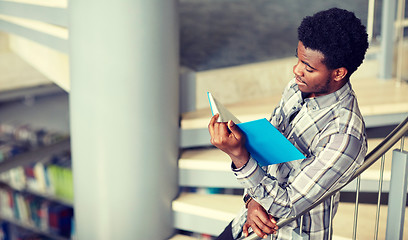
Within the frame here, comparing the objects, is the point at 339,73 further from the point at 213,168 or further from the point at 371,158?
the point at 213,168

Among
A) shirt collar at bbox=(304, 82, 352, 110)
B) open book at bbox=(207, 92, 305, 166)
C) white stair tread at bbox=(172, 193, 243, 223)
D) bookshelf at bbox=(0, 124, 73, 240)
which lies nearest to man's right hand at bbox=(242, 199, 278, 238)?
open book at bbox=(207, 92, 305, 166)

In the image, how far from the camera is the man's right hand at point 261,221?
1.53 metres

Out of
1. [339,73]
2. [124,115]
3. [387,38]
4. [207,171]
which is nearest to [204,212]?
[207,171]

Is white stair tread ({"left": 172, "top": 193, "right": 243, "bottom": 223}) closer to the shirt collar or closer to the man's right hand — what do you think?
the man's right hand

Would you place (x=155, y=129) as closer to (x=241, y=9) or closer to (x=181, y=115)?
(x=181, y=115)

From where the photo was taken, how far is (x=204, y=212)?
2355mm

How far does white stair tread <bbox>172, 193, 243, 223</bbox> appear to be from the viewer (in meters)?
2.31

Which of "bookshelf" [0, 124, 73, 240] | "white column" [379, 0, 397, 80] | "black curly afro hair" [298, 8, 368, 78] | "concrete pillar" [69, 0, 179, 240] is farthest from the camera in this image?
"bookshelf" [0, 124, 73, 240]

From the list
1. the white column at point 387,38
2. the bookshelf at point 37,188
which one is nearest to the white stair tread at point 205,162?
the white column at point 387,38

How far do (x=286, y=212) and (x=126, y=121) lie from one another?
101 centimetres

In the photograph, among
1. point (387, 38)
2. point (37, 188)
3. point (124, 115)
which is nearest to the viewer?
point (124, 115)

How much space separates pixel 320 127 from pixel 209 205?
3.53 ft

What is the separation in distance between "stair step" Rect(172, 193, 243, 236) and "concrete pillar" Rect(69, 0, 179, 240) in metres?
0.06

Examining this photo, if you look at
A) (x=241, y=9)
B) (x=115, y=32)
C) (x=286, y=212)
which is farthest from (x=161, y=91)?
(x=241, y=9)
